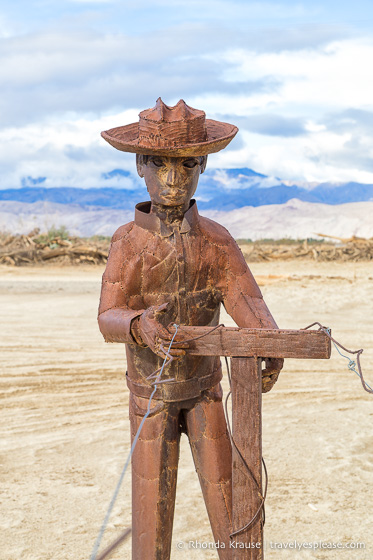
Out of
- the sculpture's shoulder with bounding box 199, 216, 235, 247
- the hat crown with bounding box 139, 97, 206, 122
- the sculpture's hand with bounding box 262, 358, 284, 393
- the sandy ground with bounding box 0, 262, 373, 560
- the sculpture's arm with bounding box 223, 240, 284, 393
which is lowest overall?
the sandy ground with bounding box 0, 262, 373, 560

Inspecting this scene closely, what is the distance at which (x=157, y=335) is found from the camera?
8.64 feet

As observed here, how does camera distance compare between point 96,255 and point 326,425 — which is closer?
point 326,425

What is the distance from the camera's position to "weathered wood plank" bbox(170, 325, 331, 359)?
262 cm

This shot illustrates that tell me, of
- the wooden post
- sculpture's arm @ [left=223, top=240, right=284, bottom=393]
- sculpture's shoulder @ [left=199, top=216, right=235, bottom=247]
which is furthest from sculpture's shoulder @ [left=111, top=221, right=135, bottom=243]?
the wooden post

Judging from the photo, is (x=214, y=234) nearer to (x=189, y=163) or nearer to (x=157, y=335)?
(x=189, y=163)

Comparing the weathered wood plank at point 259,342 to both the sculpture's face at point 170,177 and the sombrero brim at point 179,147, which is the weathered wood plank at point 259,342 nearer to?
the sculpture's face at point 170,177

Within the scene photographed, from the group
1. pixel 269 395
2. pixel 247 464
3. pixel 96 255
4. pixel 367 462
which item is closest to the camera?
pixel 247 464

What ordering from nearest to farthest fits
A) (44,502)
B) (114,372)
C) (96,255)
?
(44,502), (114,372), (96,255)

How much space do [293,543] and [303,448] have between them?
142 centimetres

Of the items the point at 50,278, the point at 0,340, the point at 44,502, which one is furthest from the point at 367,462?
the point at 50,278

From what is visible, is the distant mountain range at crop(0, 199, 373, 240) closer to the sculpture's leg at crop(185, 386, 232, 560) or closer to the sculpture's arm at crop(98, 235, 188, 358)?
the sculpture's arm at crop(98, 235, 188, 358)

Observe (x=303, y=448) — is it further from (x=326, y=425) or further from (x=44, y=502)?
(x=44, y=502)

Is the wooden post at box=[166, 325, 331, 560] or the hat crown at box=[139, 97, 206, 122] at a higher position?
the hat crown at box=[139, 97, 206, 122]

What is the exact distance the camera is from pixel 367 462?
523cm
